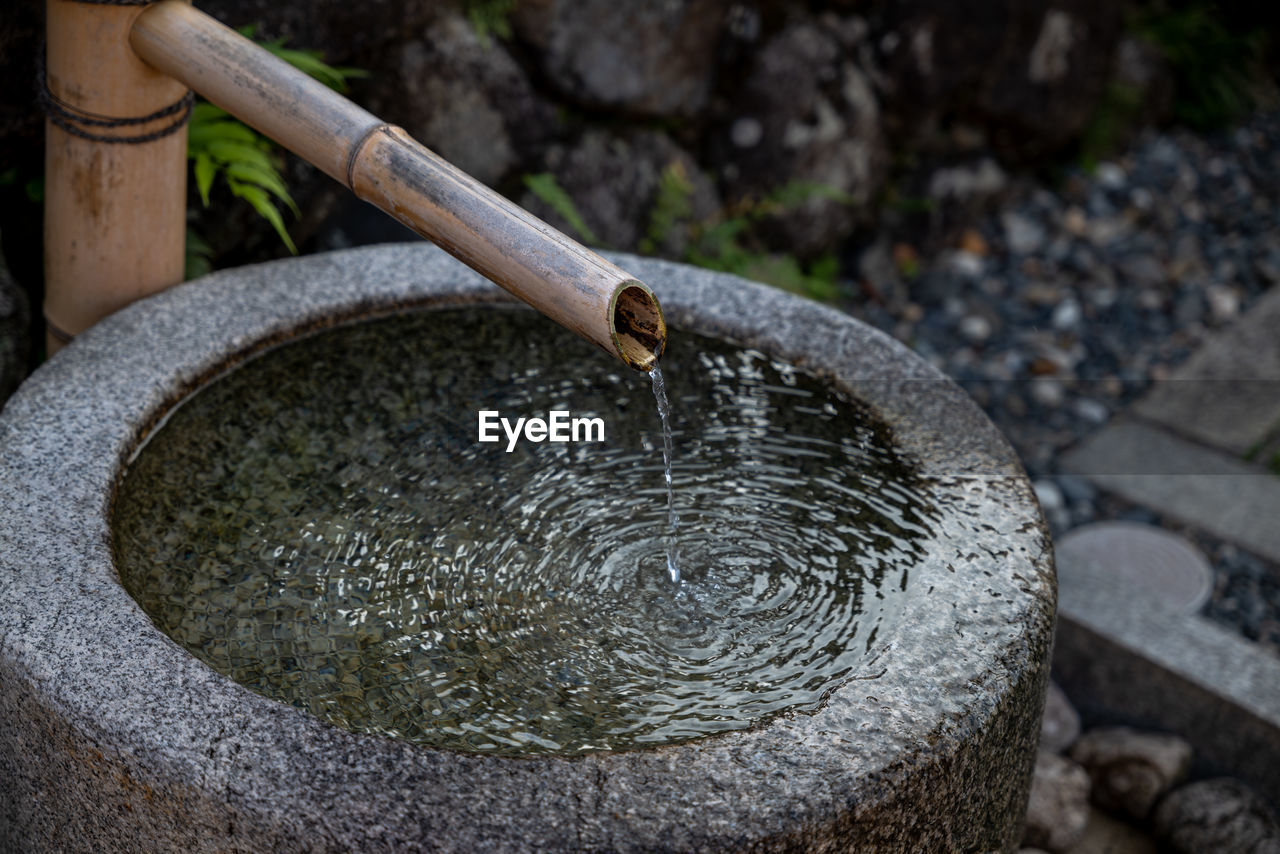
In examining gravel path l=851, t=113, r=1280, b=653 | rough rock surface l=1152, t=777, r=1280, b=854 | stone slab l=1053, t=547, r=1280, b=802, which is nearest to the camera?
rough rock surface l=1152, t=777, r=1280, b=854

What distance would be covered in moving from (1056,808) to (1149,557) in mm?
1288

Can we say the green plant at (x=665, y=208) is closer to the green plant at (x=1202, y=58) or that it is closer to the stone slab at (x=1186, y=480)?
the stone slab at (x=1186, y=480)

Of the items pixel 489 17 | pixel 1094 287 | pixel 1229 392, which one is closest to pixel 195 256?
pixel 489 17

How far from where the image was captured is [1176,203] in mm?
5887

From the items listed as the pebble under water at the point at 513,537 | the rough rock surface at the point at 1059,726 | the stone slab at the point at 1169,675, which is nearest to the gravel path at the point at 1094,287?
the stone slab at the point at 1169,675

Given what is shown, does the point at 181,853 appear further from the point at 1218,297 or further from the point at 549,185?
the point at 1218,297

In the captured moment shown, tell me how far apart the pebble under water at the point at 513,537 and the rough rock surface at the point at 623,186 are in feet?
5.75

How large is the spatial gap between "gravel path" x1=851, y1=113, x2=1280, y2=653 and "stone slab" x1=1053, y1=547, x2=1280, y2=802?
28.7 inches

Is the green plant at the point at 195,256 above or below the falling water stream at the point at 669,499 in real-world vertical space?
below

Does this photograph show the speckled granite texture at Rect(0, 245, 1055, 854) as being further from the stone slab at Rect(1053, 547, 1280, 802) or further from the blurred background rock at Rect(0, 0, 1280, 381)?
the blurred background rock at Rect(0, 0, 1280, 381)

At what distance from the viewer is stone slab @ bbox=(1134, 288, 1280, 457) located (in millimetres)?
4355

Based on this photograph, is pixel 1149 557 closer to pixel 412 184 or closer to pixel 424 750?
pixel 412 184

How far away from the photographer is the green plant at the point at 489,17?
13.1ft

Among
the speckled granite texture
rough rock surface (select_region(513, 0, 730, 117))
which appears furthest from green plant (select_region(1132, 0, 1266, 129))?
the speckled granite texture
